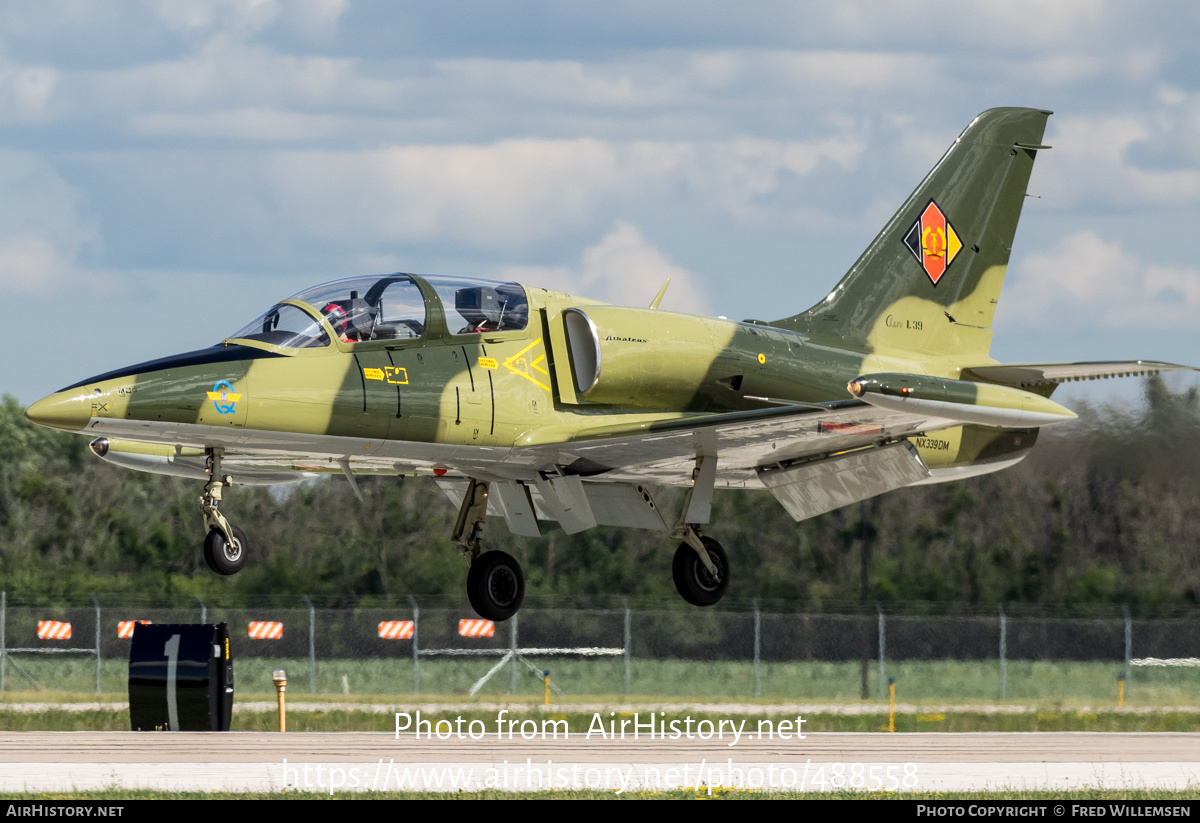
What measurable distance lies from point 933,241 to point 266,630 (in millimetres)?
19042

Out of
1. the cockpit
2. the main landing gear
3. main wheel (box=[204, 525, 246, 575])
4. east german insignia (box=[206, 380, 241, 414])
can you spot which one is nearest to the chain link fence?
main wheel (box=[204, 525, 246, 575])

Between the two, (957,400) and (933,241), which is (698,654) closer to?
(933,241)

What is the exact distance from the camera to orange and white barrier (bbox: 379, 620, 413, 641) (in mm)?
32719

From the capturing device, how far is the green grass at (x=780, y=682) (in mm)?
32375

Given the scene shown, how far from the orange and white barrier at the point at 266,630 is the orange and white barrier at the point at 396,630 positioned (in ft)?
8.94

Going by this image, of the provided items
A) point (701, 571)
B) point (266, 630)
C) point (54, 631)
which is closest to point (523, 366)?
point (701, 571)

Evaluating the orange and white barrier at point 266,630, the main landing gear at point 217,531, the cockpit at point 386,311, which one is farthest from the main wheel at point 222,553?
the orange and white barrier at point 266,630

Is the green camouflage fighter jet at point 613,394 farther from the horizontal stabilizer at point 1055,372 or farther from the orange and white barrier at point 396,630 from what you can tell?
the orange and white barrier at point 396,630

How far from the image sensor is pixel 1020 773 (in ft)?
63.4

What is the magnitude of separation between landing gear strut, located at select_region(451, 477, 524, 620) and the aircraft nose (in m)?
5.56

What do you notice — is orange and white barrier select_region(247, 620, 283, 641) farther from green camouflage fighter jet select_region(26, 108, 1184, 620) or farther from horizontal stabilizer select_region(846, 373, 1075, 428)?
horizontal stabilizer select_region(846, 373, 1075, 428)

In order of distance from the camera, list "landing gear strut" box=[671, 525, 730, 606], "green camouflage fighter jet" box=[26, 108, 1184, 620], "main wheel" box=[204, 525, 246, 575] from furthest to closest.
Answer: "landing gear strut" box=[671, 525, 730, 606], "main wheel" box=[204, 525, 246, 575], "green camouflage fighter jet" box=[26, 108, 1184, 620]
